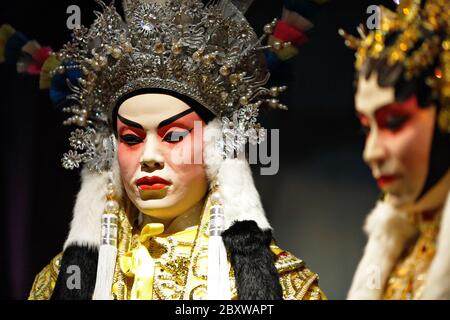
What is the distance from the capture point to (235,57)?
2695 millimetres

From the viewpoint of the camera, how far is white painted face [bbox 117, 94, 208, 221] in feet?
8.51

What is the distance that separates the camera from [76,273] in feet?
8.56

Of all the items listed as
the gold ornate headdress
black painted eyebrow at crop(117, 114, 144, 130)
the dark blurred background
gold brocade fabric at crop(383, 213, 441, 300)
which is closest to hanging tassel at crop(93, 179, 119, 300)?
black painted eyebrow at crop(117, 114, 144, 130)

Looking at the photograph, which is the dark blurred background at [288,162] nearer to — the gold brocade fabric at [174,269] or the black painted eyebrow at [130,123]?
the gold brocade fabric at [174,269]

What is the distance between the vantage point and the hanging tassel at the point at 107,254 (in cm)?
256

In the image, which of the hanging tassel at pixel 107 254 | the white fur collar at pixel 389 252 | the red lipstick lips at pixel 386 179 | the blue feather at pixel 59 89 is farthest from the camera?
the blue feather at pixel 59 89

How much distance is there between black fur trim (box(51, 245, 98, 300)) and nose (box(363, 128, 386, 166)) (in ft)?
3.35

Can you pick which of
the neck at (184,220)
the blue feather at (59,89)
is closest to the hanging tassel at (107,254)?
the neck at (184,220)

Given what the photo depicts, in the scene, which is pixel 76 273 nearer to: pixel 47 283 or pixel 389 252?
pixel 47 283

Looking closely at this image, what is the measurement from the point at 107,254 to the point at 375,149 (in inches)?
38.8

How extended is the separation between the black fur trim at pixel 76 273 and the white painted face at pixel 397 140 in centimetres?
103

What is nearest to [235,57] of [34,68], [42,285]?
[34,68]

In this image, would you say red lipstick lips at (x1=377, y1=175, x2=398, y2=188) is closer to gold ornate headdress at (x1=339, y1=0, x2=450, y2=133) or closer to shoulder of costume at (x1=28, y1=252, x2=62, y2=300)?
gold ornate headdress at (x1=339, y1=0, x2=450, y2=133)
